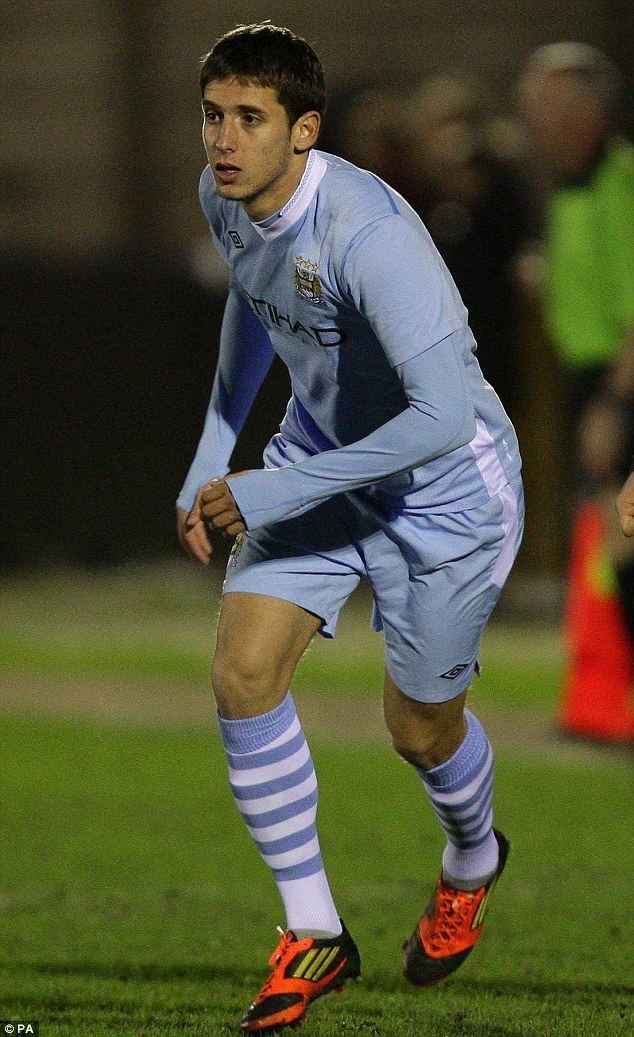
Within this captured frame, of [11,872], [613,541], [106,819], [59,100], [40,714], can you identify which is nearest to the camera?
[11,872]

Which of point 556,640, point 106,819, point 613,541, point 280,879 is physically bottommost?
point 556,640

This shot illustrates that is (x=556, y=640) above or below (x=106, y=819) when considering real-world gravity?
below

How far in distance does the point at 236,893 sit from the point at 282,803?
1.87m

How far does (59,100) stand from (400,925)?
11.5 meters

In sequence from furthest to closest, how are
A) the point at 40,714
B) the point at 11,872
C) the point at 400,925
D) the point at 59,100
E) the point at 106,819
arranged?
the point at 59,100
the point at 40,714
the point at 106,819
the point at 11,872
the point at 400,925

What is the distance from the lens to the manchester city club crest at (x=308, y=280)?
394cm

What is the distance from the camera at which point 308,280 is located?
13.0 feet

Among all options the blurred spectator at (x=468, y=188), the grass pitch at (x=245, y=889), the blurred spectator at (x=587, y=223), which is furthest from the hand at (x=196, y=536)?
the blurred spectator at (x=468, y=188)

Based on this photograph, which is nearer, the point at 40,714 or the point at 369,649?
the point at 40,714

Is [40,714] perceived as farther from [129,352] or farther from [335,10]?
[335,10]

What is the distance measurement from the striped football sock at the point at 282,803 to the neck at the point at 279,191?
3.60 feet

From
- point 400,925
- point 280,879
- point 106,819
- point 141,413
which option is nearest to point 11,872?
point 106,819

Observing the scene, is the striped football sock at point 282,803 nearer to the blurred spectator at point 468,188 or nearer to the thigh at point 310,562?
the thigh at point 310,562

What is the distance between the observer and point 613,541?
8156 millimetres
